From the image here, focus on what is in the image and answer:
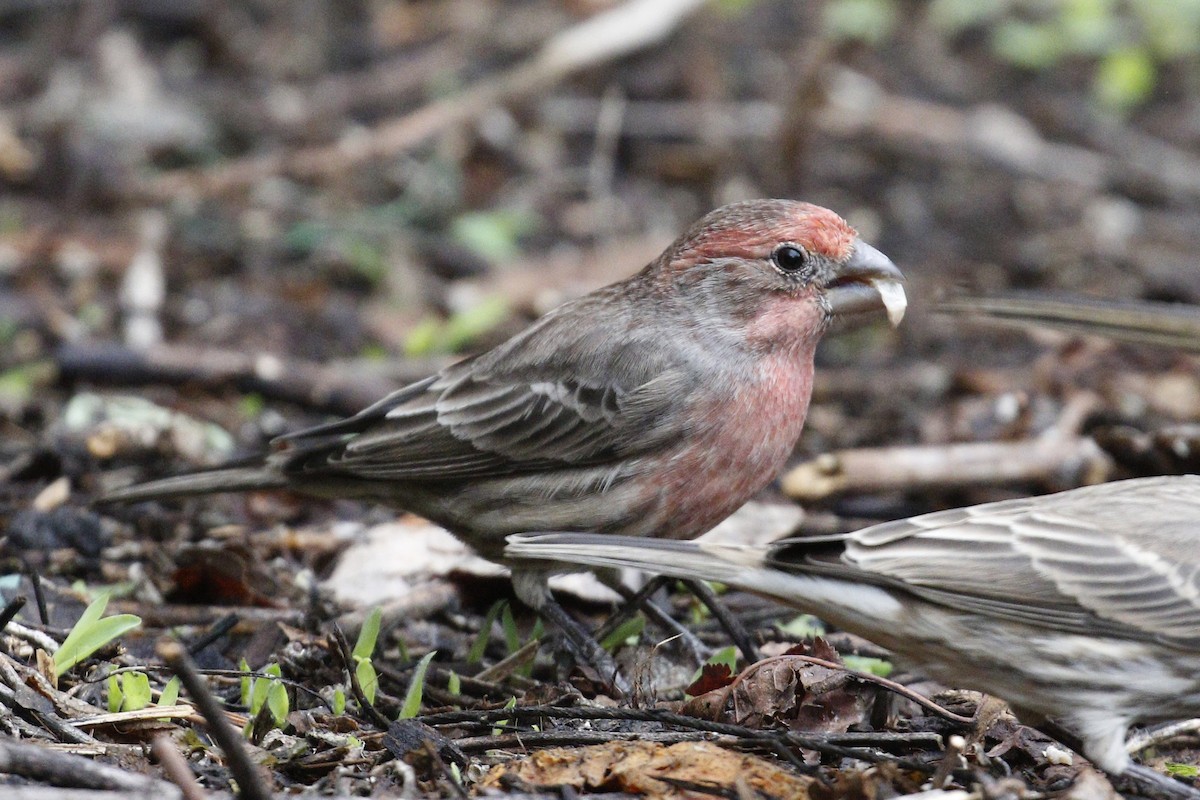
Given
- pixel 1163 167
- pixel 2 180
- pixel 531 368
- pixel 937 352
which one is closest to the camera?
pixel 531 368

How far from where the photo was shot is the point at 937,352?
8.80 metres

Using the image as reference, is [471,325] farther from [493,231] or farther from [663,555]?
[663,555]

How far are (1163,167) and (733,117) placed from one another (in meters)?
3.33

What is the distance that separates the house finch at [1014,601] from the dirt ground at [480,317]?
23 cm

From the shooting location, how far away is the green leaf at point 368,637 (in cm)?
473

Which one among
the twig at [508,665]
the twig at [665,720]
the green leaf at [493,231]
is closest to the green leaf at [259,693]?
the twig at [665,720]

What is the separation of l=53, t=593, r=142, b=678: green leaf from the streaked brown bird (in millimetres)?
1341

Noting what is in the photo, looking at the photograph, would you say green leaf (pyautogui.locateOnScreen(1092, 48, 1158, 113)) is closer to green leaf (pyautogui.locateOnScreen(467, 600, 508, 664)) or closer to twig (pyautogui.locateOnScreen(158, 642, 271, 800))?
green leaf (pyautogui.locateOnScreen(467, 600, 508, 664))

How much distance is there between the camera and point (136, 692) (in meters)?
4.28

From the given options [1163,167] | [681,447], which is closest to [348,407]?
[681,447]

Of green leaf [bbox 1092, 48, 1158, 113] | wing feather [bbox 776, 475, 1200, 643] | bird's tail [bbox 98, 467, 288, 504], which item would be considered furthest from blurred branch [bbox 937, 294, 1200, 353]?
green leaf [bbox 1092, 48, 1158, 113]

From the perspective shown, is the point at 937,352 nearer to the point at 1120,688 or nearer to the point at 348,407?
the point at 348,407

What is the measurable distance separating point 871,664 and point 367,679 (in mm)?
1684

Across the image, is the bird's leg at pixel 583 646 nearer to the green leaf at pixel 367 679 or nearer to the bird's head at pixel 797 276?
the green leaf at pixel 367 679
